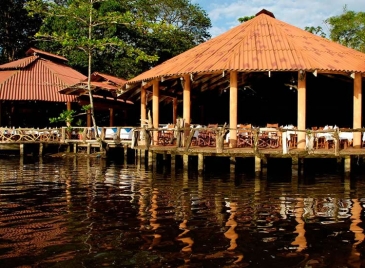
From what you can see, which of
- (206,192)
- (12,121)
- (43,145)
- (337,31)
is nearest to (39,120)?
(12,121)

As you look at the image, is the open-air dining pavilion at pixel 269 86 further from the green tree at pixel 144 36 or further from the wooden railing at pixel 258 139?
the green tree at pixel 144 36

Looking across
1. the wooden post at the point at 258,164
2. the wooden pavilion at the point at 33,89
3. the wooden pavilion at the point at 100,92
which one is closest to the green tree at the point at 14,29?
the wooden pavilion at the point at 33,89

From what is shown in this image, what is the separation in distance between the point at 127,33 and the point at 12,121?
50.2ft

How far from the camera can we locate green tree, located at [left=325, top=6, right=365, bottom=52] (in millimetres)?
41750

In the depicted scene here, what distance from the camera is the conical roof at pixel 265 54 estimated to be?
17.4 m

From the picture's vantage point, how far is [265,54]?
60.5 ft

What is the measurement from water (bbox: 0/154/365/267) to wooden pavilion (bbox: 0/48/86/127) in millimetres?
17002

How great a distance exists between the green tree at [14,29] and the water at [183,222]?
3578cm

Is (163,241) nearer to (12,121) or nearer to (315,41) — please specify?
(315,41)

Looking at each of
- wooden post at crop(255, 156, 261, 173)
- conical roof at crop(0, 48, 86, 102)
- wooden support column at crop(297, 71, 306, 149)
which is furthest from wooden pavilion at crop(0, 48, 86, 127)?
wooden support column at crop(297, 71, 306, 149)

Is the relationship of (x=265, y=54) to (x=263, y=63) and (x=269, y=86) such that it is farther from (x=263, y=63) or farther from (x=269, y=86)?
(x=269, y=86)

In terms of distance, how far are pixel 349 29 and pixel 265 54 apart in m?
28.5

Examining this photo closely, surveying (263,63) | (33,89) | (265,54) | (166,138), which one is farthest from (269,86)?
(33,89)

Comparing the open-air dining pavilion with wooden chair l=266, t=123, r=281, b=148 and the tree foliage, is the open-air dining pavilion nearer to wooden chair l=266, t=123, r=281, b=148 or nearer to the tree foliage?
wooden chair l=266, t=123, r=281, b=148
